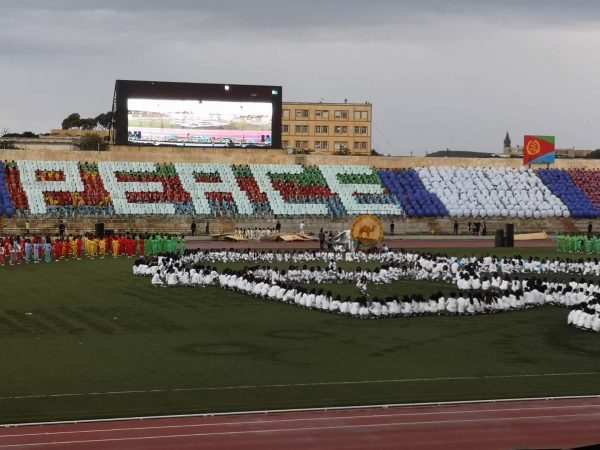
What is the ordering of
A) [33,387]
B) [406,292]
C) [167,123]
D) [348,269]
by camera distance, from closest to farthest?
[33,387] < [406,292] < [348,269] < [167,123]

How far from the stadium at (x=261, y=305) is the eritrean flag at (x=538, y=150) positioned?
8105mm

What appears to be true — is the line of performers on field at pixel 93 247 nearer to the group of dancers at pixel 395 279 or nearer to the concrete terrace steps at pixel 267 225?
the group of dancers at pixel 395 279

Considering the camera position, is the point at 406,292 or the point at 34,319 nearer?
the point at 34,319

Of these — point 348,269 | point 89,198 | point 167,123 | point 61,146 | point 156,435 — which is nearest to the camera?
point 156,435

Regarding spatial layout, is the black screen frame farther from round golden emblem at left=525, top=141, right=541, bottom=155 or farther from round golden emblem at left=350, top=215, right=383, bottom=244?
round golden emblem at left=350, top=215, right=383, bottom=244

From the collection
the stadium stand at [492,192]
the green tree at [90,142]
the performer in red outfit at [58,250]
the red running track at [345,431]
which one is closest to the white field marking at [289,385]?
the red running track at [345,431]

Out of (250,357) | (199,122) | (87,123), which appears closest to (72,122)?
(87,123)

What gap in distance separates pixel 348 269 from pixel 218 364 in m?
21.0

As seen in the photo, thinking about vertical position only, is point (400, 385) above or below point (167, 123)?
below

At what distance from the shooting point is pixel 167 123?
68.2 meters

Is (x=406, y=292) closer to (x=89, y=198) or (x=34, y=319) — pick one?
(x=34, y=319)

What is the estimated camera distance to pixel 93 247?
1859 inches

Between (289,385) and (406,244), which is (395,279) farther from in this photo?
(406,244)

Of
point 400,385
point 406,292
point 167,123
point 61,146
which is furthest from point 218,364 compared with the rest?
point 61,146
